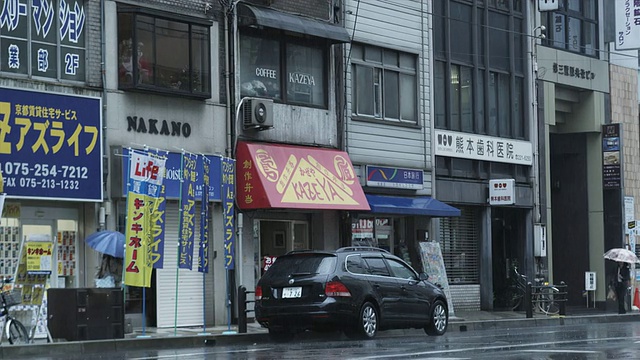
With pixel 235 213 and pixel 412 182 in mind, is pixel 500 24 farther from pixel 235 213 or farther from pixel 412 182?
pixel 235 213

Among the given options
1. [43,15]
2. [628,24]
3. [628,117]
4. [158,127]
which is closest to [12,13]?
[43,15]

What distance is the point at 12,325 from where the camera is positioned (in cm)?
2006

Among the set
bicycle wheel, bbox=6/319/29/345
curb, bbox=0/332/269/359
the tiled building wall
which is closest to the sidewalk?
curb, bbox=0/332/269/359

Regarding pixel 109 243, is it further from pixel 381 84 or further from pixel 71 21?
pixel 381 84

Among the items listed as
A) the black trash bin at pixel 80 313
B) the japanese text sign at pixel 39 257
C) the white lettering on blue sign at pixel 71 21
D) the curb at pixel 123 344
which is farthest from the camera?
the white lettering on blue sign at pixel 71 21

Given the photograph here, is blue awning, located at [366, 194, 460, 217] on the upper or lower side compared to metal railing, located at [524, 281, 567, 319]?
upper

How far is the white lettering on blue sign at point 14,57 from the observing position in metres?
23.5

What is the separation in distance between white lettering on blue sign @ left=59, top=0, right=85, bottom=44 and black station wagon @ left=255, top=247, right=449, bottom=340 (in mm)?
6632

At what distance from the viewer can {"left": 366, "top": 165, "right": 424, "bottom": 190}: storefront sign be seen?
31688 millimetres

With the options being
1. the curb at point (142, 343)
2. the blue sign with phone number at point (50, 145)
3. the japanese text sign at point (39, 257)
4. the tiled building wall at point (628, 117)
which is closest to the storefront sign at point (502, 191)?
the curb at point (142, 343)

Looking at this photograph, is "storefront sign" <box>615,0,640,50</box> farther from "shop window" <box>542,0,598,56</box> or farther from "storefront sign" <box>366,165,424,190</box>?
"storefront sign" <box>366,165,424,190</box>

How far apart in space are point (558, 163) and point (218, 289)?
18.5m

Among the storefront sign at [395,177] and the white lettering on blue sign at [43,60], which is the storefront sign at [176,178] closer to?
the white lettering on blue sign at [43,60]

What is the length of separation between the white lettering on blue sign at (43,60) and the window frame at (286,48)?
5.55 metres
